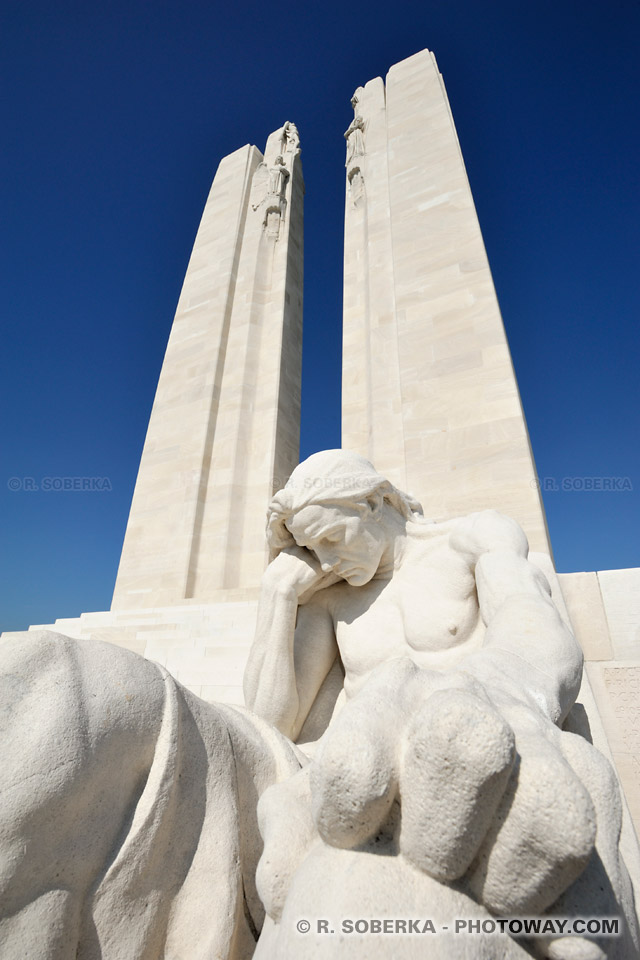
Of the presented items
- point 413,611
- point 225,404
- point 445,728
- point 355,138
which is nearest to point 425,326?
point 225,404

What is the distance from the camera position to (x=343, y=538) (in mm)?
1823

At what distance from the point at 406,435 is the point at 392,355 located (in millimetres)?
1359

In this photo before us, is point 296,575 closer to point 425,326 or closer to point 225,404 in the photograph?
point 425,326

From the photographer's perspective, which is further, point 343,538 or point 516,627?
point 343,538

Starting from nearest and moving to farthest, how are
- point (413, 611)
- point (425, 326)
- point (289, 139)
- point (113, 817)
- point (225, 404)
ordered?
point (113, 817), point (413, 611), point (425, 326), point (225, 404), point (289, 139)

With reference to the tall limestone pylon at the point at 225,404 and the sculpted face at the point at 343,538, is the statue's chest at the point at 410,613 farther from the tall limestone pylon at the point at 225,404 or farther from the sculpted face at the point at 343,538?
the tall limestone pylon at the point at 225,404

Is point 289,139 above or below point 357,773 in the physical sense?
above

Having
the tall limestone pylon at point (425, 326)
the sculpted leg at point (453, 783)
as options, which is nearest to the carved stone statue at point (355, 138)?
the tall limestone pylon at point (425, 326)

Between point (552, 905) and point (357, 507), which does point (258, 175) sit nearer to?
point (357, 507)

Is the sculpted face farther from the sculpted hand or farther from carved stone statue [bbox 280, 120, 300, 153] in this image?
carved stone statue [bbox 280, 120, 300, 153]

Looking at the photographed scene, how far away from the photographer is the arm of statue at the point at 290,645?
69.8 inches

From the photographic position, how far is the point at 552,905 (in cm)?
65

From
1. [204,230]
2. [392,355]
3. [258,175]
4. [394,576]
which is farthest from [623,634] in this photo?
[258,175]

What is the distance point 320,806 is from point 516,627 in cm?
74
